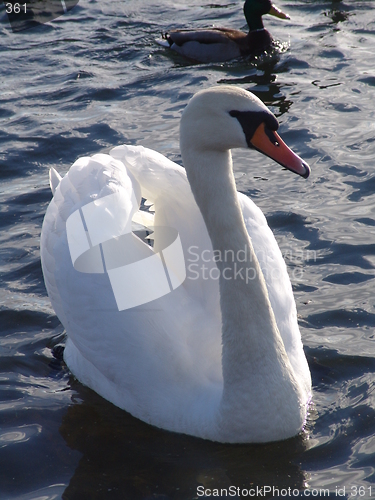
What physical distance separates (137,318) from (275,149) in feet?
4.77

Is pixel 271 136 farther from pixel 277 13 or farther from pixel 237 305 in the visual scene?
pixel 277 13

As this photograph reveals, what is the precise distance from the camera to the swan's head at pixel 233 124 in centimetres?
390

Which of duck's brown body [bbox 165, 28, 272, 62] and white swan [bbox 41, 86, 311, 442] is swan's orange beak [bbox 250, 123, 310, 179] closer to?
white swan [bbox 41, 86, 311, 442]

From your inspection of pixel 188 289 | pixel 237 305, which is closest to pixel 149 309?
pixel 188 289

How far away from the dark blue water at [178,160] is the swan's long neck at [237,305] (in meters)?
0.43

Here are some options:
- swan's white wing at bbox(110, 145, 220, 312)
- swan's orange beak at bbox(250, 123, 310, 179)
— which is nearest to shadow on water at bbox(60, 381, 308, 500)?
swan's white wing at bbox(110, 145, 220, 312)

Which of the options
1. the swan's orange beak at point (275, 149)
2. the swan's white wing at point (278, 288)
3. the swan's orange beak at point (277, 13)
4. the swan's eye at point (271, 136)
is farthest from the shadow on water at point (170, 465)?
the swan's orange beak at point (277, 13)

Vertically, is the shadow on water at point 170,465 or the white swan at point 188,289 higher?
the white swan at point 188,289

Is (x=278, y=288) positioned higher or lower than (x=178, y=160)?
higher

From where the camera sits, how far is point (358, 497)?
4.13 metres

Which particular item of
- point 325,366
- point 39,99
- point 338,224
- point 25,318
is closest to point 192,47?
point 39,99

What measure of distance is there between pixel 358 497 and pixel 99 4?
41.8ft

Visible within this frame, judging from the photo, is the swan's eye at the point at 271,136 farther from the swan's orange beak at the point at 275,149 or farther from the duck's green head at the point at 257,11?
the duck's green head at the point at 257,11

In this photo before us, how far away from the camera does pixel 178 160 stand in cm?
862
